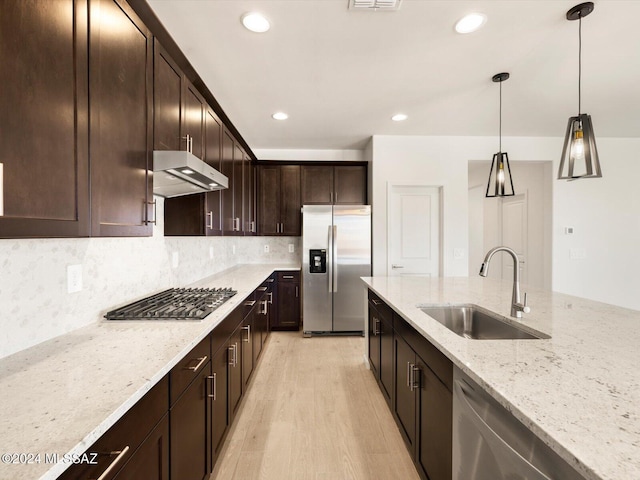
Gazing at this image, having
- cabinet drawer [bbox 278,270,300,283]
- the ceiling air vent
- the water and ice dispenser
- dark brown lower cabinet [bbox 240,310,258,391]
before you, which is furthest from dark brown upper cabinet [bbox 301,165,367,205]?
the ceiling air vent

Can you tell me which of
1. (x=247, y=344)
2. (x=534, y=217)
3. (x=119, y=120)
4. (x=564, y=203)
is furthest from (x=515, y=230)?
(x=119, y=120)

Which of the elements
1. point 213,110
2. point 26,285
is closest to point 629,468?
point 26,285

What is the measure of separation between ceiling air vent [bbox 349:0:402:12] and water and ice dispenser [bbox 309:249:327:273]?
2797 mm

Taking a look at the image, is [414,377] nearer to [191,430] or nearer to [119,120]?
[191,430]

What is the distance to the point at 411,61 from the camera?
2.30 meters

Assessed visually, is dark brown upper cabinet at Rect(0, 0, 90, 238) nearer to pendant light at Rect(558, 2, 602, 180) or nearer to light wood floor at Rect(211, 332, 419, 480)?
light wood floor at Rect(211, 332, 419, 480)

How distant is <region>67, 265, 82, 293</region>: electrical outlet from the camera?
138 centimetres

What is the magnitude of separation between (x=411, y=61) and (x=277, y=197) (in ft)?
8.71

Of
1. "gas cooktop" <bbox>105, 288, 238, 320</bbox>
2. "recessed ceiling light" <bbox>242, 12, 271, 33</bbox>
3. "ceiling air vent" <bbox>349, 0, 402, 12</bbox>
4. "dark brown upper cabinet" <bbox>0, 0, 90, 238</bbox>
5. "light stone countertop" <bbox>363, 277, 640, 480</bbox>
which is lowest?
"light stone countertop" <bbox>363, 277, 640, 480</bbox>

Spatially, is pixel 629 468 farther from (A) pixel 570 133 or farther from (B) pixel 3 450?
(A) pixel 570 133

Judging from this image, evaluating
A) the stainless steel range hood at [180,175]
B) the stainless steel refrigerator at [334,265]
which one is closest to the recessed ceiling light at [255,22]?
the stainless steel range hood at [180,175]

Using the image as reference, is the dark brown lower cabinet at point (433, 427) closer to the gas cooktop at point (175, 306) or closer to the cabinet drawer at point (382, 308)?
the cabinet drawer at point (382, 308)

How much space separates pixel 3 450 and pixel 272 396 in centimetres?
213

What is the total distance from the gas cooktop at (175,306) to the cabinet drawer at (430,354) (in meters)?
1.12
